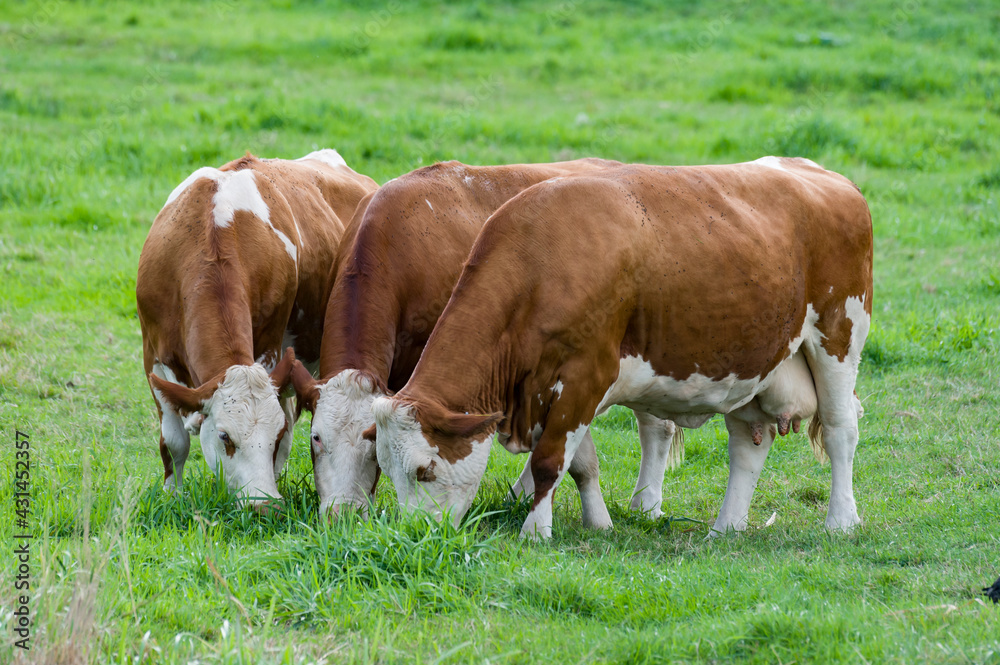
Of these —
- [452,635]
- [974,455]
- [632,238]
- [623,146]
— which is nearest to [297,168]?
[632,238]

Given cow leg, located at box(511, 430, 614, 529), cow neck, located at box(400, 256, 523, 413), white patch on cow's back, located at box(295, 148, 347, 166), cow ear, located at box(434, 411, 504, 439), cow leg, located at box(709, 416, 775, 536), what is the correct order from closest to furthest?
cow ear, located at box(434, 411, 504, 439)
cow neck, located at box(400, 256, 523, 413)
cow leg, located at box(511, 430, 614, 529)
cow leg, located at box(709, 416, 775, 536)
white patch on cow's back, located at box(295, 148, 347, 166)

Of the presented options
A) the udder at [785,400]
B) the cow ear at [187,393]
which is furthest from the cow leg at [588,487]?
the cow ear at [187,393]

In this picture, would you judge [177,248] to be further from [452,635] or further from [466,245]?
[452,635]

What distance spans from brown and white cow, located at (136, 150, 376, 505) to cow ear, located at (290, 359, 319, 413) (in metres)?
0.06

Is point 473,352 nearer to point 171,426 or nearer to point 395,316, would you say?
point 395,316

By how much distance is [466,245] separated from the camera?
6.01 metres

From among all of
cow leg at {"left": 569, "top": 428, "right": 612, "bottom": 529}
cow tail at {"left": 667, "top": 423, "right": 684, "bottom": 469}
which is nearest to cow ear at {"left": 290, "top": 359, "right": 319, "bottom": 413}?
cow leg at {"left": 569, "top": 428, "right": 612, "bottom": 529}

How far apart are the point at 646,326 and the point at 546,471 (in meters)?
0.86

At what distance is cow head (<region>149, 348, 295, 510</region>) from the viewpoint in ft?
16.6

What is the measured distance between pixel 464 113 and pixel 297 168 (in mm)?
7605

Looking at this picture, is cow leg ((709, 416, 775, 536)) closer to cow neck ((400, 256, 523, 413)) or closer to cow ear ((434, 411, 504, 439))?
cow neck ((400, 256, 523, 413))

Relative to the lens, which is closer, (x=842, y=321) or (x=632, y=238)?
(x=632, y=238)

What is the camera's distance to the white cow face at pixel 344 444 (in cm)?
500

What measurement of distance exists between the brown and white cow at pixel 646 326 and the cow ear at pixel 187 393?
967mm
